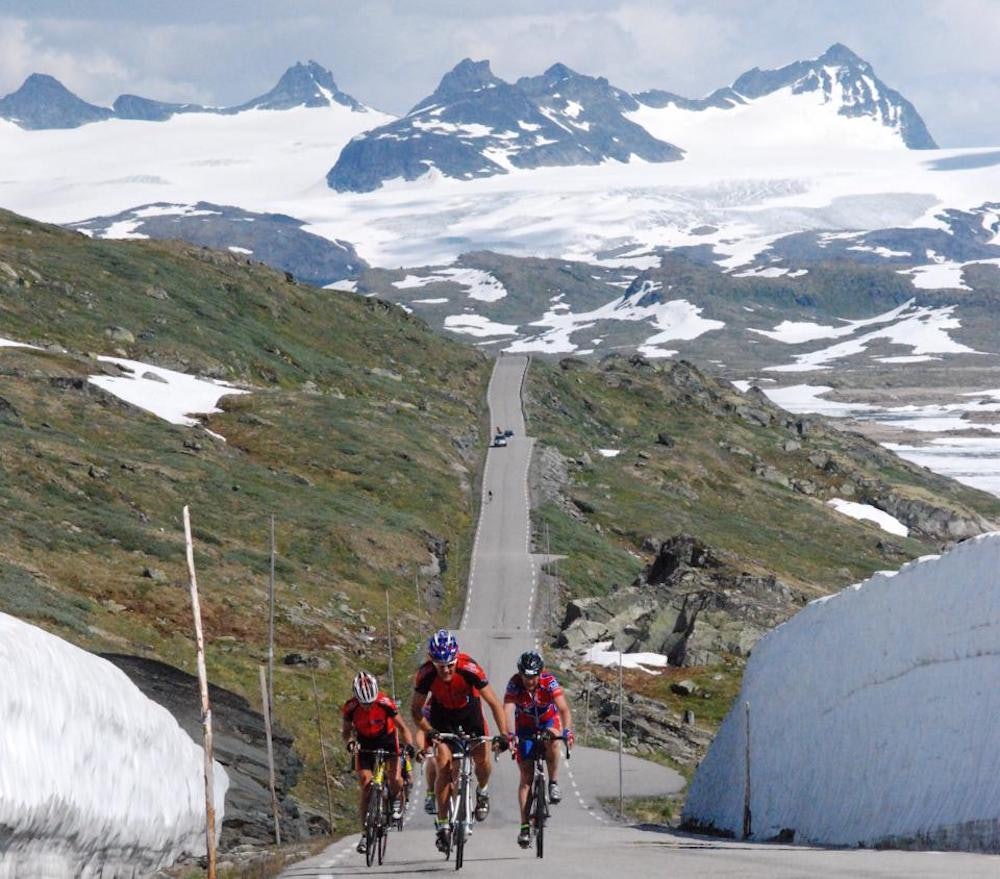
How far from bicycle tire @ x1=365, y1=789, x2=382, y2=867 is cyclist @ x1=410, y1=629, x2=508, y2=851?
1.12m

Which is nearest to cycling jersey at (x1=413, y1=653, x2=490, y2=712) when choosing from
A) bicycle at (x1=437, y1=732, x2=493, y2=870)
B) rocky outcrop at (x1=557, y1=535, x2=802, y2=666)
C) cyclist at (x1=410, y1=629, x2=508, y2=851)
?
cyclist at (x1=410, y1=629, x2=508, y2=851)

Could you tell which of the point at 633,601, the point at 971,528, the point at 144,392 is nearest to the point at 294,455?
the point at 144,392

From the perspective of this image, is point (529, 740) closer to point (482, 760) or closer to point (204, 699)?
point (482, 760)

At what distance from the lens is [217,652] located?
6088 centimetres

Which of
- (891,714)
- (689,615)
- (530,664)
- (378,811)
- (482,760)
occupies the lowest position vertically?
(378,811)

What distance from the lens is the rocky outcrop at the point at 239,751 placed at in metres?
35.2

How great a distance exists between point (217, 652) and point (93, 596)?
6.06 m

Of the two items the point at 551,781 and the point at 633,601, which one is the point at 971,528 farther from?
the point at 551,781

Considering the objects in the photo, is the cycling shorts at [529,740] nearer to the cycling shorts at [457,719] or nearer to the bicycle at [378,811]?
the cycling shorts at [457,719]

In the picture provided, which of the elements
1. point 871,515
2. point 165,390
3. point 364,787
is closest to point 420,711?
point 364,787

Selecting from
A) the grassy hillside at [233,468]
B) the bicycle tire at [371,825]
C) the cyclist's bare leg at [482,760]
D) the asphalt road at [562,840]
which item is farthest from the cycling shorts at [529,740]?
the grassy hillside at [233,468]

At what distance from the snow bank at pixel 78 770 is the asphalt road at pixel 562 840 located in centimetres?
235

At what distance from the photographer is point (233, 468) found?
355 feet

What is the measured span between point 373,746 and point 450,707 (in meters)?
2.11
